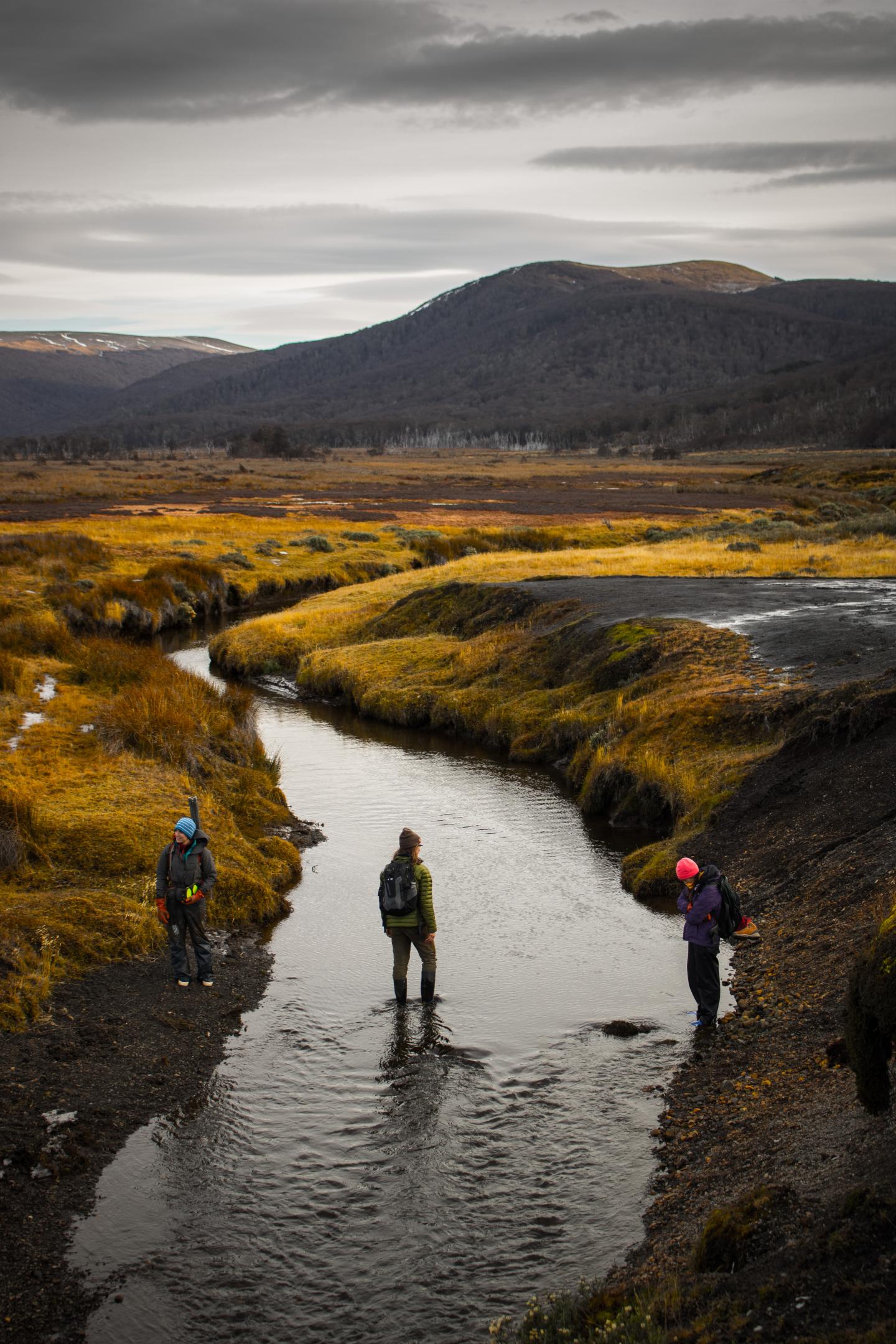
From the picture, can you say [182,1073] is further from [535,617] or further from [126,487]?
[126,487]

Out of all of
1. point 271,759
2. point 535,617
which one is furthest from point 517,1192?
point 535,617

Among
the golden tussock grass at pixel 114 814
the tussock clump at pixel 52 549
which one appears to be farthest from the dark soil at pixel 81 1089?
the tussock clump at pixel 52 549

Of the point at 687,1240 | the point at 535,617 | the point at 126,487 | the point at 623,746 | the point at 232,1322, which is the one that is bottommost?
the point at 232,1322

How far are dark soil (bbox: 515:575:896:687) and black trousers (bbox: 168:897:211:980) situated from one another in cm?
1549

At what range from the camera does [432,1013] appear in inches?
579

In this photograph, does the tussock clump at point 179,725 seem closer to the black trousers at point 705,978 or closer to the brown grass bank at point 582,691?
the brown grass bank at point 582,691

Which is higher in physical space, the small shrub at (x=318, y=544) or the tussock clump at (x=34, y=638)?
the small shrub at (x=318, y=544)

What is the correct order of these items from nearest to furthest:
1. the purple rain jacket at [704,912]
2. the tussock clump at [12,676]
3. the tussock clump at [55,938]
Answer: the tussock clump at [55,938] → the purple rain jacket at [704,912] → the tussock clump at [12,676]

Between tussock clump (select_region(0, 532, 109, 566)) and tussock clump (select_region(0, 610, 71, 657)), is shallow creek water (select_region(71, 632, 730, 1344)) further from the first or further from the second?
tussock clump (select_region(0, 532, 109, 566))

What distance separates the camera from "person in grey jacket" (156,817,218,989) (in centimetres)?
1479

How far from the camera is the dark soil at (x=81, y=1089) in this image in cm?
931

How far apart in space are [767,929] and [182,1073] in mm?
8504

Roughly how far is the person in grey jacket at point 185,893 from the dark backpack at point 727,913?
6.72 m

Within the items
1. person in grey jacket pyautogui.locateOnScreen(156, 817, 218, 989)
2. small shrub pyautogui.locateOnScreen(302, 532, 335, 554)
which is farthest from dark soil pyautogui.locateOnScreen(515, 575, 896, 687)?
small shrub pyautogui.locateOnScreen(302, 532, 335, 554)
